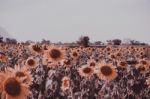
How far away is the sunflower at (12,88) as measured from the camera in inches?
190

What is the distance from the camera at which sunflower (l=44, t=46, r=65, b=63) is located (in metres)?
10.2

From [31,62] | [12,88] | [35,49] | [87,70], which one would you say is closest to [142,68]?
[87,70]

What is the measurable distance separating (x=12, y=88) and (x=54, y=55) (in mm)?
5269

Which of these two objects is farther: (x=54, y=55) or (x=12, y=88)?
(x=54, y=55)

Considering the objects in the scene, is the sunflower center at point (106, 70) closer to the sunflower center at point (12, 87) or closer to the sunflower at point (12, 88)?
the sunflower at point (12, 88)

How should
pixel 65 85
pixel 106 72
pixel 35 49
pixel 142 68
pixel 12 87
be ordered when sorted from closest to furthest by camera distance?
1. pixel 12 87
2. pixel 65 85
3. pixel 106 72
4. pixel 35 49
5. pixel 142 68

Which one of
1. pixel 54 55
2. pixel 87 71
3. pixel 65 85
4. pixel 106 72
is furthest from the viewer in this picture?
pixel 87 71

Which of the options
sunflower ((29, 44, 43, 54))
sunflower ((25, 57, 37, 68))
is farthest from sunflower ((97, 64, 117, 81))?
sunflower ((29, 44, 43, 54))

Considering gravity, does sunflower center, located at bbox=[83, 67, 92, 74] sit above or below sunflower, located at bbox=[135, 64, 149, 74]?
above

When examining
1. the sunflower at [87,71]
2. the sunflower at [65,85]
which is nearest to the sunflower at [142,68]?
the sunflower at [87,71]

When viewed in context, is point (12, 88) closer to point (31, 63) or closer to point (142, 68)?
point (31, 63)

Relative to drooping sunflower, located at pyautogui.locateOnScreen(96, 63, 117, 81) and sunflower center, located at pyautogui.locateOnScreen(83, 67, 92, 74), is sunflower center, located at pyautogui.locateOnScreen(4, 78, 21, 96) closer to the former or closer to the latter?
drooping sunflower, located at pyautogui.locateOnScreen(96, 63, 117, 81)

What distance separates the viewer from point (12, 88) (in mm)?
5027

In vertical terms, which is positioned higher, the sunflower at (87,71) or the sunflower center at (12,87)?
the sunflower center at (12,87)
